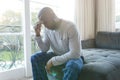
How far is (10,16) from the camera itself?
3.22 meters

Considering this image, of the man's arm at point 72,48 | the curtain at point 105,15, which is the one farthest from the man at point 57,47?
the curtain at point 105,15

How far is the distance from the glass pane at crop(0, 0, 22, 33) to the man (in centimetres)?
108

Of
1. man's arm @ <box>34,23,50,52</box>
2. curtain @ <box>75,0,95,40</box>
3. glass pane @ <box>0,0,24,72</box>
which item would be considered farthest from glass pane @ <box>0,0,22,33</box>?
curtain @ <box>75,0,95,40</box>

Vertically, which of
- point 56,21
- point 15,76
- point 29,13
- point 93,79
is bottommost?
point 15,76

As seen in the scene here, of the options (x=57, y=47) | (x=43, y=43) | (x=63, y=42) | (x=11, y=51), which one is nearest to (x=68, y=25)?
(x=63, y=42)

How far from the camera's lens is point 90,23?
4.30m

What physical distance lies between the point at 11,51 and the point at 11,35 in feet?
0.94

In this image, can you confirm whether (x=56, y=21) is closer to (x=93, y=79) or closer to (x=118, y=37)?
(x=93, y=79)

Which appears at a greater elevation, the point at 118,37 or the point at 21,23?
the point at 21,23

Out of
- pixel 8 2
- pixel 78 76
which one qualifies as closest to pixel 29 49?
pixel 8 2

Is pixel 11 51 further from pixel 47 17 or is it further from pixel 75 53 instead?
pixel 75 53

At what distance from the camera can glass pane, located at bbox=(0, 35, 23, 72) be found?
3.20m

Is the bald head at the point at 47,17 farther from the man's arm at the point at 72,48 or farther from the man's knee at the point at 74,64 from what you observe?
the man's knee at the point at 74,64

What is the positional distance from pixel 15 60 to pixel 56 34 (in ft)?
4.82
